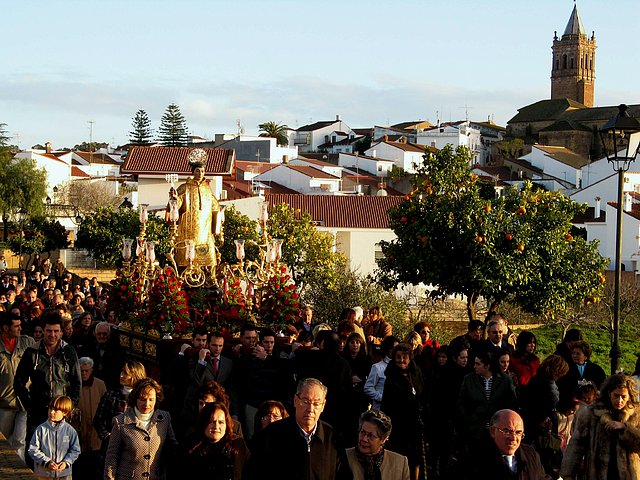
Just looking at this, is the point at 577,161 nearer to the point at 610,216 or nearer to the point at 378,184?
the point at 378,184

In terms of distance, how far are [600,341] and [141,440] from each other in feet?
94.3

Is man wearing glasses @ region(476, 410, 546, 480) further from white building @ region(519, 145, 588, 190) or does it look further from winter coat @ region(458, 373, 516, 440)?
white building @ region(519, 145, 588, 190)

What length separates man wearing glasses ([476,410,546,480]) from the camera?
6.53 metres

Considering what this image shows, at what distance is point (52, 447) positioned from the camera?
835cm

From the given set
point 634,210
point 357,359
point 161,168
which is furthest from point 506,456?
point 634,210

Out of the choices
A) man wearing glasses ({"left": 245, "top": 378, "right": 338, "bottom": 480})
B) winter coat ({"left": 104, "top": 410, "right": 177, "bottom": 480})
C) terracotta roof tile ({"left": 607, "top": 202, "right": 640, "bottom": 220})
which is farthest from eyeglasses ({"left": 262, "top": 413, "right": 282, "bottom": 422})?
terracotta roof tile ({"left": 607, "top": 202, "right": 640, "bottom": 220})

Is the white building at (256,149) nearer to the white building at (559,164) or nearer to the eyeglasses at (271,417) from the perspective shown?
the white building at (559,164)

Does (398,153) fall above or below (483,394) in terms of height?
above

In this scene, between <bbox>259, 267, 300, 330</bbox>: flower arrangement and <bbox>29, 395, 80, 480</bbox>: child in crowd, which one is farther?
<bbox>259, 267, 300, 330</bbox>: flower arrangement

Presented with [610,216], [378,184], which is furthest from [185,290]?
[378,184]

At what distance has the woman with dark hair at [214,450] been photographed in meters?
7.05

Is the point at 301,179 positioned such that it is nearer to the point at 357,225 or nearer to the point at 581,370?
the point at 357,225

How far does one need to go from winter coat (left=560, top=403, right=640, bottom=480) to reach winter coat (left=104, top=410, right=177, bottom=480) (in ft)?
8.92

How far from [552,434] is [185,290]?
860cm
